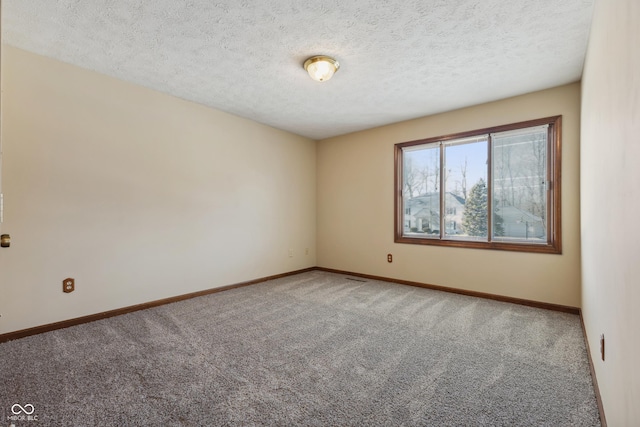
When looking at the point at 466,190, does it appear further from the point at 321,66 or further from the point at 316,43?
the point at 316,43

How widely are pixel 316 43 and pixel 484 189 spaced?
8.57 feet

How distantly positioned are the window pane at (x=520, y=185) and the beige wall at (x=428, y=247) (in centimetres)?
19

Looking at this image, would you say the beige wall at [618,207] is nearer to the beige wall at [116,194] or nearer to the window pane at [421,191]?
the window pane at [421,191]

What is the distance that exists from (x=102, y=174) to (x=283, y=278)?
2656mm

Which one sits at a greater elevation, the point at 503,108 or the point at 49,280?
the point at 503,108

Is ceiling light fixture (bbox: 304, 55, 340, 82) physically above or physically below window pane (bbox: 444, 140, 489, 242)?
above

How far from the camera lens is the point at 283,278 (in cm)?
448

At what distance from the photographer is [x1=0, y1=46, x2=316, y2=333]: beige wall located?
2371 millimetres

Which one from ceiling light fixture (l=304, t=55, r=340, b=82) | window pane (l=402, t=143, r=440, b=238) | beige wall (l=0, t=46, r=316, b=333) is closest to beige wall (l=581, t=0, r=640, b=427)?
ceiling light fixture (l=304, t=55, r=340, b=82)

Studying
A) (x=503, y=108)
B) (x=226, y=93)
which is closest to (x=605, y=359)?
(x=503, y=108)

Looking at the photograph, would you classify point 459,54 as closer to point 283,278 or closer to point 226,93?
point 226,93

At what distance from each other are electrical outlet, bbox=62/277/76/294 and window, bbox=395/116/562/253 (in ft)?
12.1
